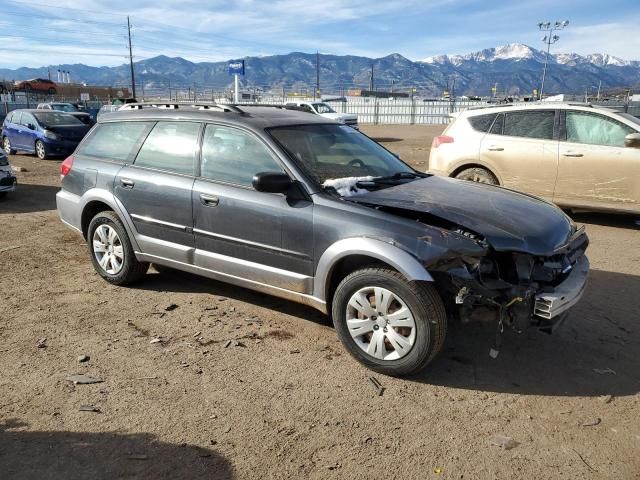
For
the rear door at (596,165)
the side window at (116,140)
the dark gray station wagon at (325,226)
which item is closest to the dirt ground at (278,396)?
the dark gray station wagon at (325,226)

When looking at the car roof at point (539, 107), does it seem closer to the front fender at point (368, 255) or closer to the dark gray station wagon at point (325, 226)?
the dark gray station wagon at point (325, 226)

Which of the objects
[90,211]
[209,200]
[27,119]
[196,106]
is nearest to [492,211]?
[209,200]

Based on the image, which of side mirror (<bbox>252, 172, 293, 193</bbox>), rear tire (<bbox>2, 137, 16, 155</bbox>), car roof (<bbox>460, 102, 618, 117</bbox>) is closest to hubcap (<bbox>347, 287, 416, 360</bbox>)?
side mirror (<bbox>252, 172, 293, 193</bbox>)

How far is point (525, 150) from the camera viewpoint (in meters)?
7.74

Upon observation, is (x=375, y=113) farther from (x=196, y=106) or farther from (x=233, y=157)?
(x=233, y=157)

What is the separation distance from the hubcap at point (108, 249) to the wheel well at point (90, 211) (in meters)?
0.22

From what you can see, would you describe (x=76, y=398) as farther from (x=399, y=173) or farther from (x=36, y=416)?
(x=399, y=173)

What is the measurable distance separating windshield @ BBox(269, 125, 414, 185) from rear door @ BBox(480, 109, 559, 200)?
3474 millimetres

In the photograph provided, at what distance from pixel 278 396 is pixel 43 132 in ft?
49.3

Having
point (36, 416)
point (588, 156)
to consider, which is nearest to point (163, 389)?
point (36, 416)

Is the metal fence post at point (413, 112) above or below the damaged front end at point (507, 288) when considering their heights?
above

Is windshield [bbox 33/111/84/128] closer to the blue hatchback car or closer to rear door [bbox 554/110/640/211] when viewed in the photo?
the blue hatchback car

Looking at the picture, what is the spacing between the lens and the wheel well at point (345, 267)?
11.7 feet

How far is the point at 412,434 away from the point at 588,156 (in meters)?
5.87
